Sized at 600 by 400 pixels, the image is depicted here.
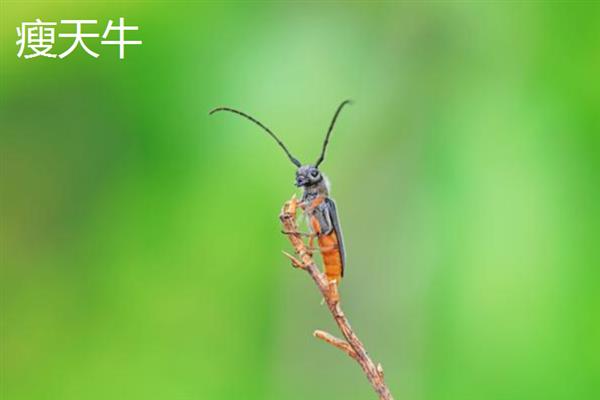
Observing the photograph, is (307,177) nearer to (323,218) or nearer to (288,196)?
(323,218)

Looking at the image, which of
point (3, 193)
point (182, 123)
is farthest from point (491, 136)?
point (3, 193)

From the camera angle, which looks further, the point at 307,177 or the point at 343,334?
the point at 307,177

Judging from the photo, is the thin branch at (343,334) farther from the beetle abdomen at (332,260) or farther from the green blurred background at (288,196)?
the green blurred background at (288,196)

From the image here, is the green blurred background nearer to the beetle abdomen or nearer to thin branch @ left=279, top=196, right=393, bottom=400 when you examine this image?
the beetle abdomen

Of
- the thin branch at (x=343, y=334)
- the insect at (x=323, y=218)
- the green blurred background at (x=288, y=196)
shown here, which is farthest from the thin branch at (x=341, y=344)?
the green blurred background at (x=288, y=196)

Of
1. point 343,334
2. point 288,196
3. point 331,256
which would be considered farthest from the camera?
point 288,196

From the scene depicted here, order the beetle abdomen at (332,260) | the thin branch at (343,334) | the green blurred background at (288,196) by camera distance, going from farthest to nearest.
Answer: the green blurred background at (288,196) < the beetle abdomen at (332,260) < the thin branch at (343,334)

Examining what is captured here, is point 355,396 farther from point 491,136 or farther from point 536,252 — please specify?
point 491,136

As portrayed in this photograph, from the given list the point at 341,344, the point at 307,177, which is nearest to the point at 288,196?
the point at 307,177
